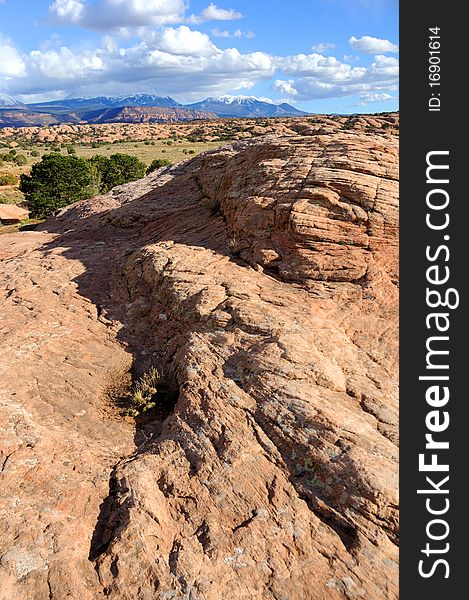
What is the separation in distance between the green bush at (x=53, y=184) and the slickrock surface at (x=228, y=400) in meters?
22.0

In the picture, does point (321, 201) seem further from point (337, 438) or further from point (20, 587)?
point (20, 587)

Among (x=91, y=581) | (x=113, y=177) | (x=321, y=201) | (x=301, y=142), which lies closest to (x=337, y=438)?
(x=91, y=581)

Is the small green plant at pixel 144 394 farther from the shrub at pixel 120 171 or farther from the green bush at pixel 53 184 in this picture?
the shrub at pixel 120 171

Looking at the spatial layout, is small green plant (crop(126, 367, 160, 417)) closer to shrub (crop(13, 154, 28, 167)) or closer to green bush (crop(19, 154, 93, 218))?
green bush (crop(19, 154, 93, 218))

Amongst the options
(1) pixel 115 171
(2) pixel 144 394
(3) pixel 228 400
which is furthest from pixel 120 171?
(3) pixel 228 400

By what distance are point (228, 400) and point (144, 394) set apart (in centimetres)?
213

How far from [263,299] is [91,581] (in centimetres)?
630

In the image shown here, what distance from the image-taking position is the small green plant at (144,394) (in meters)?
8.65

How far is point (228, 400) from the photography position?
7.67 metres

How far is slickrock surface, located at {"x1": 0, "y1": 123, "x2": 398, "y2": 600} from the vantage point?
548 centimetres

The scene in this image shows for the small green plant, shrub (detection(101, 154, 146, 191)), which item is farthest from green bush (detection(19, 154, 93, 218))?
the small green plant

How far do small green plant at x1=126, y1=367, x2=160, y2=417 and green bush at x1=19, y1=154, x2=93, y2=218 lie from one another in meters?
29.4

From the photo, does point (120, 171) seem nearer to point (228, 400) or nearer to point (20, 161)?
point (20, 161)

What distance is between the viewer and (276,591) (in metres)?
5.16
